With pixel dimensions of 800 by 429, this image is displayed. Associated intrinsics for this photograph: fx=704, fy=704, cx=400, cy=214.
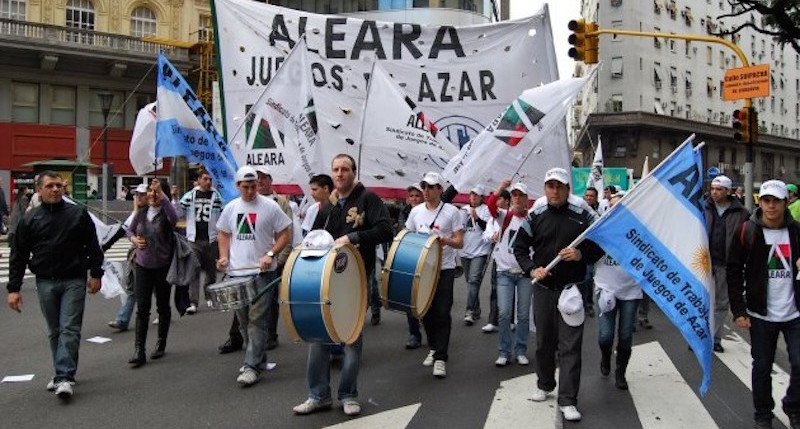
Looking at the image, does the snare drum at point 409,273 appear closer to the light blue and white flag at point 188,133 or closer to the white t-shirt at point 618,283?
the white t-shirt at point 618,283

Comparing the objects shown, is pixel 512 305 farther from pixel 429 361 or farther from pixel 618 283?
pixel 618 283

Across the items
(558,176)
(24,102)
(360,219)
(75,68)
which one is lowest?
(360,219)

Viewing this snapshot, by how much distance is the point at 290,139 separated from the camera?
7.62 m

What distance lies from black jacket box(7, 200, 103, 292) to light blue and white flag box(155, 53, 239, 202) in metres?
1.75

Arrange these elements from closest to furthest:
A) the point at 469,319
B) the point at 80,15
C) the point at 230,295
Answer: the point at 230,295 → the point at 469,319 → the point at 80,15

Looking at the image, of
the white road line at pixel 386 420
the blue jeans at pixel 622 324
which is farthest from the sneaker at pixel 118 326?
the blue jeans at pixel 622 324

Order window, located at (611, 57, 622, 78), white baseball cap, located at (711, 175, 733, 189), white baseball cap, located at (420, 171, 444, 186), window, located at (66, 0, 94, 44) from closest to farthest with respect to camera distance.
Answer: white baseball cap, located at (420, 171, 444, 186) → white baseball cap, located at (711, 175, 733, 189) → window, located at (66, 0, 94, 44) → window, located at (611, 57, 622, 78)

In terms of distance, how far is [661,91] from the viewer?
59375 mm

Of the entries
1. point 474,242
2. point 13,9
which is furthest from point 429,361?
point 13,9

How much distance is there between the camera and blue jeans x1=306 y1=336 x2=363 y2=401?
557 centimetres

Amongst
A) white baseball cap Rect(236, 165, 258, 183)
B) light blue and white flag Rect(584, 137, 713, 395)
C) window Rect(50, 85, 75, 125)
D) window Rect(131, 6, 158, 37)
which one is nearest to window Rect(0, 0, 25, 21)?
window Rect(50, 85, 75, 125)

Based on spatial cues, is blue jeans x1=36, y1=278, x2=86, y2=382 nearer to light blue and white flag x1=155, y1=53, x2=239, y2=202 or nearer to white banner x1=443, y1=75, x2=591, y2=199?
light blue and white flag x1=155, y1=53, x2=239, y2=202

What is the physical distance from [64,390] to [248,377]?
153 centimetres

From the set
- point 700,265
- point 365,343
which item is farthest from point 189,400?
point 700,265
